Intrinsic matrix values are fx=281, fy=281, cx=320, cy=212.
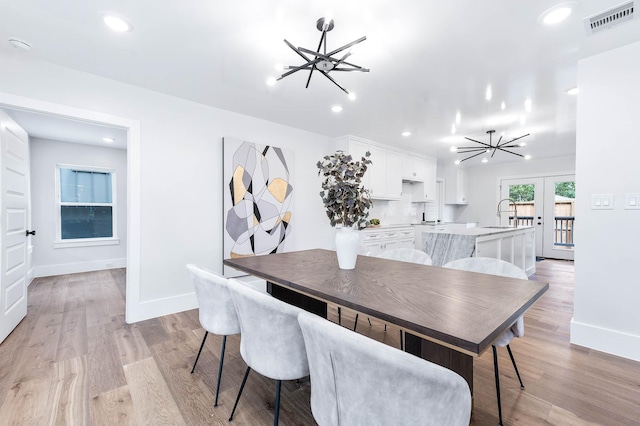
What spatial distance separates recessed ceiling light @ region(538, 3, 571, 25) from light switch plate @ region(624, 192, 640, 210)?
1.41 metres

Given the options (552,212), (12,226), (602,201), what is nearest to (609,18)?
(602,201)

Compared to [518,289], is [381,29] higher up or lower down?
higher up

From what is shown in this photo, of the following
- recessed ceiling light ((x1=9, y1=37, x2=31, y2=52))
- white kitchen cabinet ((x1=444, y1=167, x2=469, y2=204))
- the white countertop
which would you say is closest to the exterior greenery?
white kitchen cabinet ((x1=444, y1=167, x2=469, y2=204))

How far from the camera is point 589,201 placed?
233 centimetres

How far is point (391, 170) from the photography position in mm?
5402

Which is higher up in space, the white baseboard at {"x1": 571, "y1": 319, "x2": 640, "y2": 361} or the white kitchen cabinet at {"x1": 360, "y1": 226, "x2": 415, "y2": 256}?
the white kitchen cabinet at {"x1": 360, "y1": 226, "x2": 415, "y2": 256}

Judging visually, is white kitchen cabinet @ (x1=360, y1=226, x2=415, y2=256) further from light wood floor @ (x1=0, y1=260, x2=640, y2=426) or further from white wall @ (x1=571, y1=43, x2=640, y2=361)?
white wall @ (x1=571, y1=43, x2=640, y2=361)

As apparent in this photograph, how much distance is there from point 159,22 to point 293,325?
2.13 meters

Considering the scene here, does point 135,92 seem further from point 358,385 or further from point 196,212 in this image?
point 358,385

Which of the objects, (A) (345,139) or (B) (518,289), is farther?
(A) (345,139)

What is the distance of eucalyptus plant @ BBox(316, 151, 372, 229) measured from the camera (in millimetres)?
1699

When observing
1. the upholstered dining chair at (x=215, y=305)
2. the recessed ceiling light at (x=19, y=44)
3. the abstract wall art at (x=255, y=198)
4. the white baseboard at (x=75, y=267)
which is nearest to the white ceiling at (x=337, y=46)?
the recessed ceiling light at (x=19, y=44)

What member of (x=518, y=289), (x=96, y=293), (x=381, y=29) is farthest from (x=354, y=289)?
(x=96, y=293)

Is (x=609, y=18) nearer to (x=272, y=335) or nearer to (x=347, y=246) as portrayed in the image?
(x=347, y=246)
